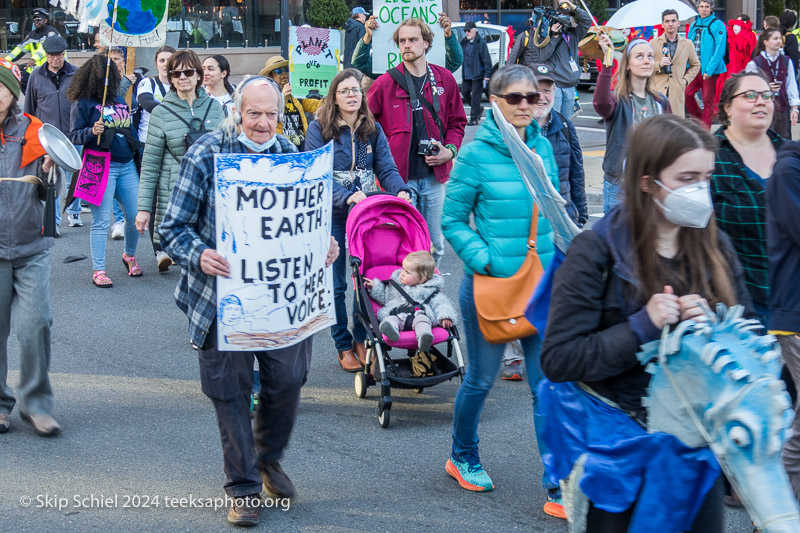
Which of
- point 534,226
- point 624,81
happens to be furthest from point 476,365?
point 624,81

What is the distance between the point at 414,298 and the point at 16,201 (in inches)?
92.3

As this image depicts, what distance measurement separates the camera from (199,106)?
7441 millimetres

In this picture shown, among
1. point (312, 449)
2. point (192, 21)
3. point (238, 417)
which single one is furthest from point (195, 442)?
point (192, 21)

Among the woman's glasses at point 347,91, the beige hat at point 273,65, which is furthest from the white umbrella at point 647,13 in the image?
the woman's glasses at point 347,91

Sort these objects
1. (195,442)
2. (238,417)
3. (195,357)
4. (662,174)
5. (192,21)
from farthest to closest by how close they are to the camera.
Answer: (192,21), (195,357), (195,442), (238,417), (662,174)

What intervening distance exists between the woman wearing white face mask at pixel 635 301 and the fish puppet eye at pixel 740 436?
241 millimetres

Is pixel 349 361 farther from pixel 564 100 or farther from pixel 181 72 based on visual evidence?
pixel 564 100

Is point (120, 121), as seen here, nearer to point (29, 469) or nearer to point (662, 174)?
point (29, 469)

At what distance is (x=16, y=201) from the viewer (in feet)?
17.3

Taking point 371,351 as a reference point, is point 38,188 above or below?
above

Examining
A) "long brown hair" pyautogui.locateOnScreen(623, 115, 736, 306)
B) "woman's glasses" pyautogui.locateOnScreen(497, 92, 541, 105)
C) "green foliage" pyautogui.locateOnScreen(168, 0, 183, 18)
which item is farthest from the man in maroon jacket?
"green foliage" pyautogui.locateOnScreen(168, 0, 183, 18)

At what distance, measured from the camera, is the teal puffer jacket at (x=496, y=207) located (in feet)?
14.6

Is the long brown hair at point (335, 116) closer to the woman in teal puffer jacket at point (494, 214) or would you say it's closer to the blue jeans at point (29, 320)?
the woman in teal puffer jacket at point (494, 214)

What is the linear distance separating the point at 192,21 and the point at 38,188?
2849cm
